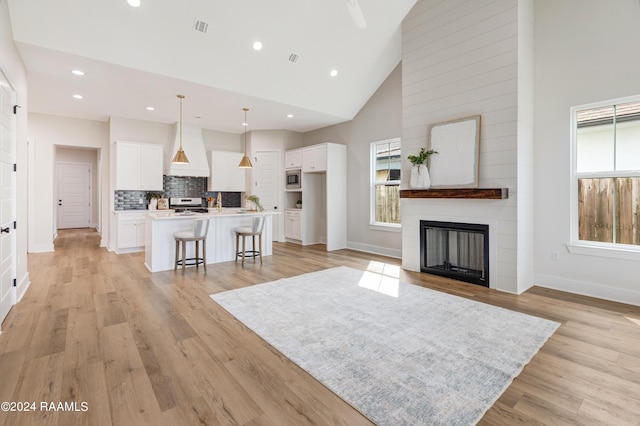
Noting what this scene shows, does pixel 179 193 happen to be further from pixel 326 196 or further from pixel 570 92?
pixel 570 92

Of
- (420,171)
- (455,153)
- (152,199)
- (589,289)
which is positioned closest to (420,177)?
(420,171)

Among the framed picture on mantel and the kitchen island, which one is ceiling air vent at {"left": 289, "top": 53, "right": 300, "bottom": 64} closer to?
the framed picture on mantel

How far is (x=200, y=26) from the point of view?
13.6ft

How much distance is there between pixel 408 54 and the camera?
5.12m

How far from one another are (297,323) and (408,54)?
4.49m

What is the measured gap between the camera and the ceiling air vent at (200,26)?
4105 mm

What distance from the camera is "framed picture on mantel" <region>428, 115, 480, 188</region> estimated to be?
4.31m

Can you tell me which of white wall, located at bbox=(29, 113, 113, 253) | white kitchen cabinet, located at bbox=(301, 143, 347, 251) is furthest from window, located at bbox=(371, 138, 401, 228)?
white wall, located at bbox=(29, 113, 113, 253)

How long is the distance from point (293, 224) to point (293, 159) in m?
1.63

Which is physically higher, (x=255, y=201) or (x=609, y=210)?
(x=255, y=201)

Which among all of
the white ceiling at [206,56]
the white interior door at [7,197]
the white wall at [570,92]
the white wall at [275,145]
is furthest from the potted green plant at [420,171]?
the white interior door at [7,197]

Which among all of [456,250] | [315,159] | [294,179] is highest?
[315,159]

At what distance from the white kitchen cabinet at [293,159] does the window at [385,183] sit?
6.24 feet

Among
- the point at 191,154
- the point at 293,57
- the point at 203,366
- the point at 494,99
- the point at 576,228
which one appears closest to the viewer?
the point at 203,366
